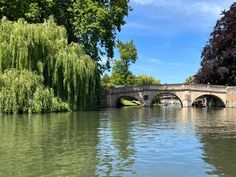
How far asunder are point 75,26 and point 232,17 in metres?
20.8

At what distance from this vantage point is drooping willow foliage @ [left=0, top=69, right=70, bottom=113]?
1079 inches

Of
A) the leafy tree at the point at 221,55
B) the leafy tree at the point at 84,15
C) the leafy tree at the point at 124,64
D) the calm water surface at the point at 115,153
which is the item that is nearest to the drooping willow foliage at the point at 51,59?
the leafy tree at the point at 84,15

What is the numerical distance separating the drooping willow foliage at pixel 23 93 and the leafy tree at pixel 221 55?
2929 centimetres

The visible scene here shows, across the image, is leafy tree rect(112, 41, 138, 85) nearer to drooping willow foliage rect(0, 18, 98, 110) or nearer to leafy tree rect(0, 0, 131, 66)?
leafy tree rect(0, 0, 131, 66)

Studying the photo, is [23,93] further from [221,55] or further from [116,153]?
[221,55]

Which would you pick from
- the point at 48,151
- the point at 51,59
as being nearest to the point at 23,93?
the point at 51,59

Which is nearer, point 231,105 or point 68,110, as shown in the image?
point 68,110

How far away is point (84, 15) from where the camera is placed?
41.6 m

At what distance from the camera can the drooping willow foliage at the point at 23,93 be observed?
1079 inches

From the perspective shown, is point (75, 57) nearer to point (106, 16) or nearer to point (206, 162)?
point (106, 16)

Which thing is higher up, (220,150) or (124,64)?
(124,64)

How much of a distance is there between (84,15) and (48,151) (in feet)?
98.0

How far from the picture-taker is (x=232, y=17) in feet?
177

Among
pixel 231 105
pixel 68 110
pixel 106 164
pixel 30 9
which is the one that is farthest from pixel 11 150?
pixel 231 105
